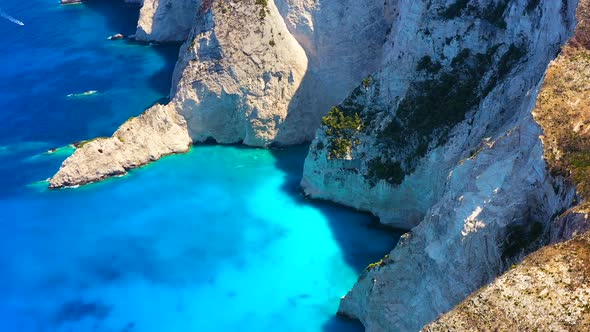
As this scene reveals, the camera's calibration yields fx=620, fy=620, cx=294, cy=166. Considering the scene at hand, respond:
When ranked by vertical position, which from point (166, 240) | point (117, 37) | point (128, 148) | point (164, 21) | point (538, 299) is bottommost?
point (166, 240)

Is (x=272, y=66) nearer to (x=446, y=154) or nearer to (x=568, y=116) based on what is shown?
(x=446, y=154)

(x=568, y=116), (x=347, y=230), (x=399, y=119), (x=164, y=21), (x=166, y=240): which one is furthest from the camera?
(x=164, y=21)

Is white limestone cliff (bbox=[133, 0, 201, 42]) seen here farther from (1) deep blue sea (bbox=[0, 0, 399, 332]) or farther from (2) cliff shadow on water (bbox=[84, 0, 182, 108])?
(1) deep blue sea (bbox=[0, 0, 399, 332])

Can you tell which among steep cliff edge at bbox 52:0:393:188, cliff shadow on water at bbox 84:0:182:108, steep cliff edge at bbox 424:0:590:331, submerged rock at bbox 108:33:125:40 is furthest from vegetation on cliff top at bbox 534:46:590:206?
submerged rock at bbox 108:33:125:40

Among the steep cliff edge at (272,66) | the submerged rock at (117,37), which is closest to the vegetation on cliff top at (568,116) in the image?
the steep cliff edge at (272,66)

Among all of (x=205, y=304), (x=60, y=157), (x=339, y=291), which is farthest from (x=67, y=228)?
(x=339, y=291)

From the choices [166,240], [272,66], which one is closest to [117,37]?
[272,66]

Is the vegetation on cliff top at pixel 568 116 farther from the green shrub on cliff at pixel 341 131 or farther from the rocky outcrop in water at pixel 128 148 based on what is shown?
the rocky outcrop in water at pixel 128 148
